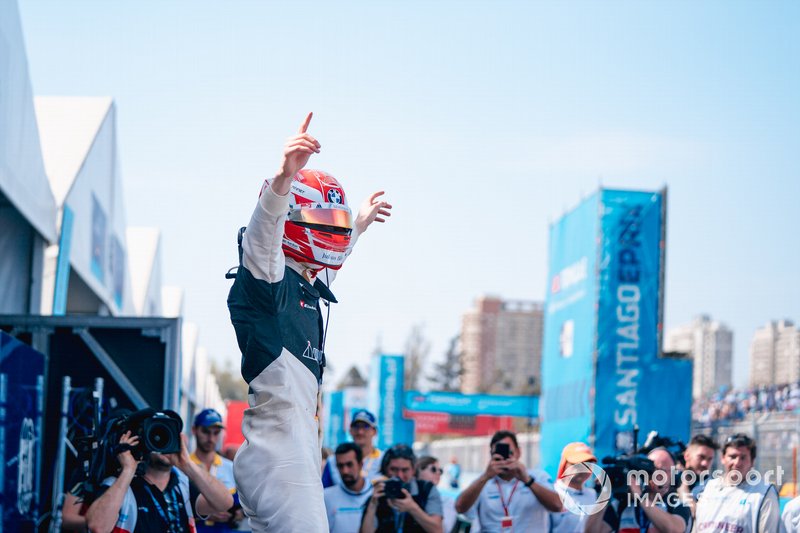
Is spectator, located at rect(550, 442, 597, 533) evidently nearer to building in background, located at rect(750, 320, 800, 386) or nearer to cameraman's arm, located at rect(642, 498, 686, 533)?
cameraman's arm, located at rect(642, 498, 686, 533)

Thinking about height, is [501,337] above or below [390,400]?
above

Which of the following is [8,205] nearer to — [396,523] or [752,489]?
[396,523]

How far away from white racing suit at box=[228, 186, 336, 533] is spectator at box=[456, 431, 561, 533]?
3405 millimetres

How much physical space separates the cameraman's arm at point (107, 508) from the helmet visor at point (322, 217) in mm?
2136

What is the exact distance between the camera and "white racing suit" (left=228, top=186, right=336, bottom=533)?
3.93 m

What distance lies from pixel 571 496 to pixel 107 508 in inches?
133

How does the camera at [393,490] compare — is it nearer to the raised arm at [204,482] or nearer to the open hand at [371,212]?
the raised arm at [204,482]

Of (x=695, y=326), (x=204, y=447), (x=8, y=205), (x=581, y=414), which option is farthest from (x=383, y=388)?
(x=695, y=326)

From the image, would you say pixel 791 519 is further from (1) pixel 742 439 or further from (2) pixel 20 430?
(2) pixel 20 430

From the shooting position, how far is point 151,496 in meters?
5.91

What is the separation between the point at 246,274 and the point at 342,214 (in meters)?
0.46

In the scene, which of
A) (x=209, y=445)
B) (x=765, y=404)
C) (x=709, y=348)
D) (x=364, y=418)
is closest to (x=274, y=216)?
(x=209, y=445)

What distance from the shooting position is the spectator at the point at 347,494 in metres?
7.96

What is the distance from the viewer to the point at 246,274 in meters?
4.03
